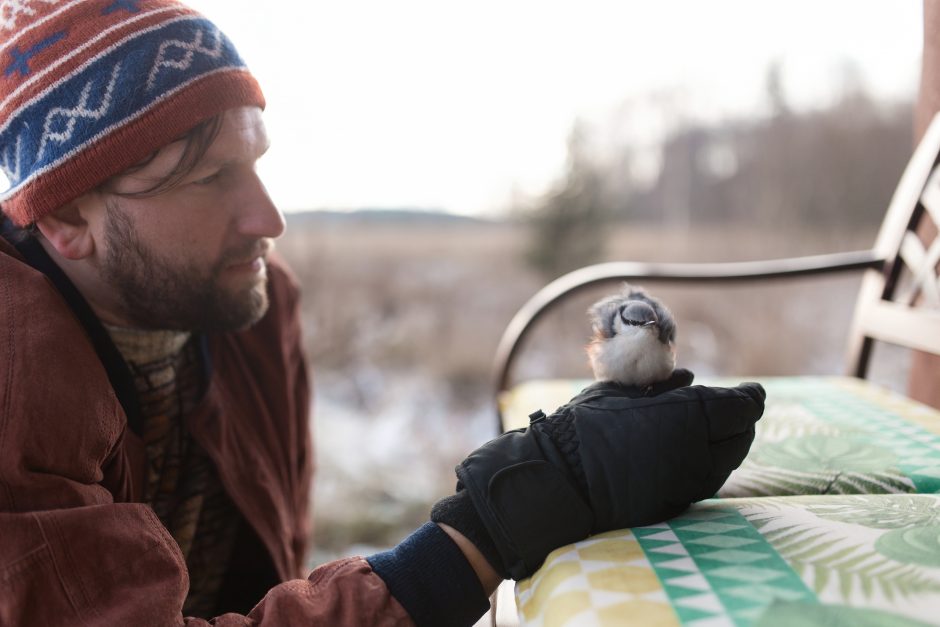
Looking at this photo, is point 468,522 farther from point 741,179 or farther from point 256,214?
point 741,179

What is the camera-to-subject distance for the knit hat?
818 mm

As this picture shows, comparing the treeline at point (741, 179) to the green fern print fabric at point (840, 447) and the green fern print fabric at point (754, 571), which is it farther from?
the green fern print fabric at point (754, 571)

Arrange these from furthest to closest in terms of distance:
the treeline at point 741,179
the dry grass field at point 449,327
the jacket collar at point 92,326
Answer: the treeline at point 741,179 → the dry grass field at point 449,327 → the jacket collar at point 92,326

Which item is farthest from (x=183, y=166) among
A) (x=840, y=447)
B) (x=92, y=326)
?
(x=840, y=447)

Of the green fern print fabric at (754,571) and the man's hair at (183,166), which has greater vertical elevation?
the man's hair at (183,166)

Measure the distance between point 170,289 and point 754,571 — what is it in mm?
794

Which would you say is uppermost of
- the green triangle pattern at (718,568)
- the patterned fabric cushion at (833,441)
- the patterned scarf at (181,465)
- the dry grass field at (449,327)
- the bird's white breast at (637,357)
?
the bird's white breast at (637,357)

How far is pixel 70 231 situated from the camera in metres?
0.89

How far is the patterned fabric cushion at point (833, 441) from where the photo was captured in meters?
0.75

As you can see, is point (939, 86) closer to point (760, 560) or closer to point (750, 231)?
point (760, 560)

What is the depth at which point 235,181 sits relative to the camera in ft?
3.03

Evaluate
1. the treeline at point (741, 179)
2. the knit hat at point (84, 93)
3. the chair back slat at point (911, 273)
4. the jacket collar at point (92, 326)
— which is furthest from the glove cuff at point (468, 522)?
the treeline at point (741, 179)

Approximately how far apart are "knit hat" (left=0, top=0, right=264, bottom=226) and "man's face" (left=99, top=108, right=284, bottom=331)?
46mm

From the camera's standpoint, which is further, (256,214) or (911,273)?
(911,273)
